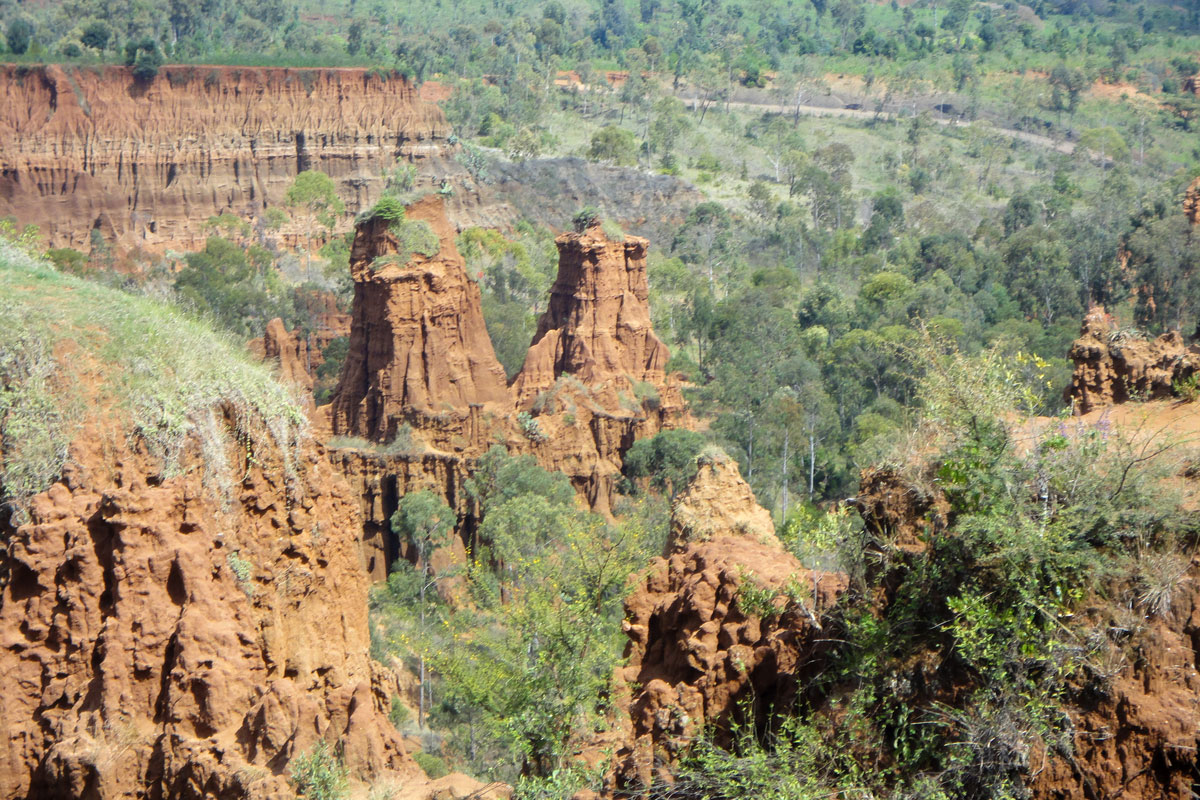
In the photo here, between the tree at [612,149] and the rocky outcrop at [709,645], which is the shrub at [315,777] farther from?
the tree at [612,149]

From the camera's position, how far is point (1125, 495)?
11914mm

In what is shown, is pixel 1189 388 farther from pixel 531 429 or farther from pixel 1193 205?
pixel 1193 205

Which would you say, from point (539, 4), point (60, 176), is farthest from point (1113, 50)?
point (60, 176)

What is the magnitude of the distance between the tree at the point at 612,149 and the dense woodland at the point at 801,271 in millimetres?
229

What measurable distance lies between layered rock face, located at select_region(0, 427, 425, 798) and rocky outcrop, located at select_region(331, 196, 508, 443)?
81.6ft

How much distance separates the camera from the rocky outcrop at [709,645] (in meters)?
13.5

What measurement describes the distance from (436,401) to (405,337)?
6.74 feet

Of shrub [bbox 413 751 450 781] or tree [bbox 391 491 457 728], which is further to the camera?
tree [bbox 391 491 457 728]

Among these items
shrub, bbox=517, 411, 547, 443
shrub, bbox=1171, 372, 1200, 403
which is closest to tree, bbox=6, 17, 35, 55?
shrub, bbox=517, 411, 547, 443

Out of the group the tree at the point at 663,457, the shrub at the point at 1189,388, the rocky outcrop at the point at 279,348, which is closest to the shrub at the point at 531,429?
the tree at the point at 663,457

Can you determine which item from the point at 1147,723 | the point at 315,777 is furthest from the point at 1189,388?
the point at 315,777

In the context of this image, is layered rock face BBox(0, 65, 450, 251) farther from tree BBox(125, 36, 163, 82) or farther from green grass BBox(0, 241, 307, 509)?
green grass BBox(0, 241, 307, 509)

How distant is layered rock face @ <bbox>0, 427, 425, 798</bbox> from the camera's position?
13.3 m

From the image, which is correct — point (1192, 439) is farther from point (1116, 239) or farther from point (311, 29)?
point (311, 29)
